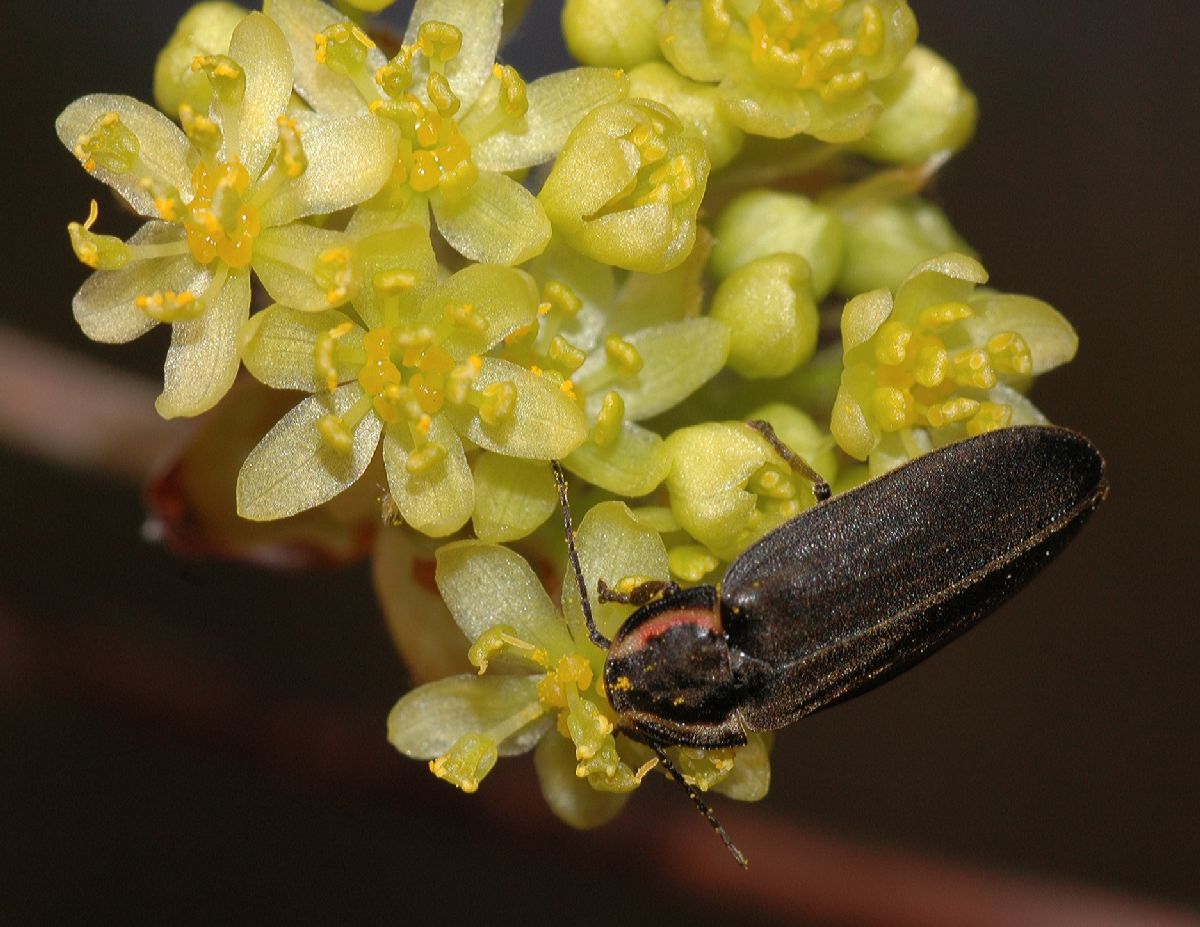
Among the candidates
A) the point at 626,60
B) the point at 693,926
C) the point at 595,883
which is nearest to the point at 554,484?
the point at 626,60

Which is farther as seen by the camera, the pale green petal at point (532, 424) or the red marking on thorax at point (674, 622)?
the red marking on thorax at point (674, 622)

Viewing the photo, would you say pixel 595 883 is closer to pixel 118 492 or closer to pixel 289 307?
pixel 118 492

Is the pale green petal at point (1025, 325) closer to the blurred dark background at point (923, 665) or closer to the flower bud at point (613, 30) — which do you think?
the flower bud at point (613, 30)

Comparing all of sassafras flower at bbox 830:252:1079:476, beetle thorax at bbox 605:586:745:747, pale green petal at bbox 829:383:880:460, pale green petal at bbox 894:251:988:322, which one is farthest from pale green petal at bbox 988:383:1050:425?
beetle thorax at bbox 605:586:745:747

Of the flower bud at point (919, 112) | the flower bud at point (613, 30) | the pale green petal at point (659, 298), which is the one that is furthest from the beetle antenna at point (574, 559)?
the flower bud at point (919, 112)

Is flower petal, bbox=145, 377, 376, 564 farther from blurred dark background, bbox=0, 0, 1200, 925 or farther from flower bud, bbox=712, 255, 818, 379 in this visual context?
blurred dark background, bbox=0, 0, 1200, 925

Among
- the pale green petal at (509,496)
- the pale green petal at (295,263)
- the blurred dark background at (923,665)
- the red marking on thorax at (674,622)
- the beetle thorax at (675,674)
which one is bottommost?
the blurred dark background at (923,665)
